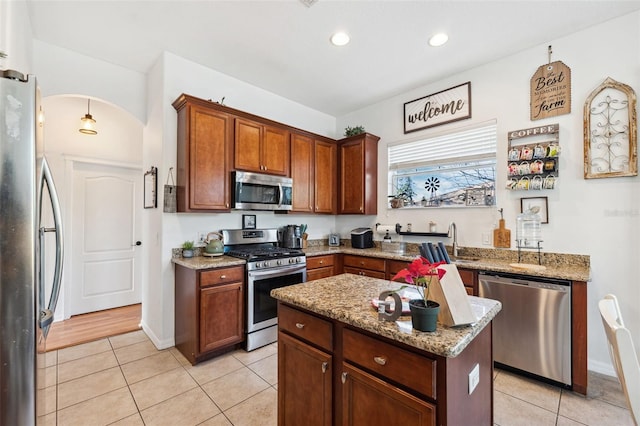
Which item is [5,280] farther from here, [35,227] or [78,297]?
[78,297]

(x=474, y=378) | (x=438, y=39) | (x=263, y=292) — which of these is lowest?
(x=263, y=292)

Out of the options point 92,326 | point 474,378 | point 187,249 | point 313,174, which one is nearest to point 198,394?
point 187,249

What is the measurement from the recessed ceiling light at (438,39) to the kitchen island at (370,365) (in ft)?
7.94

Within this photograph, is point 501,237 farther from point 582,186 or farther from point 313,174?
point 313,174

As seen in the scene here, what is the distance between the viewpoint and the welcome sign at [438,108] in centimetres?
334

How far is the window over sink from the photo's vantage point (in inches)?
125

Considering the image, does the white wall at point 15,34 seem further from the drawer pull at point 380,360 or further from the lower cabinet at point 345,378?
the drawer pull at point 380,360

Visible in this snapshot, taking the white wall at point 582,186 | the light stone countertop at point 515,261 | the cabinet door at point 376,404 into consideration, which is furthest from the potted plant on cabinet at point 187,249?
the white wall at point 582,186

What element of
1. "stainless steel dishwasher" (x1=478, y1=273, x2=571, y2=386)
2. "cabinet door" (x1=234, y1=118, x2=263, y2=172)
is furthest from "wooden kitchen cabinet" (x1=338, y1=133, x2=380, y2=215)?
"stainless steel dishwasher" (x1=478, y1=273, x2=571, y2=386)

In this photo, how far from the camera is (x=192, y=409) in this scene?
2.03 metres

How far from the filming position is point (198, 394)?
7.23ft

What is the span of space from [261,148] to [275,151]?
22cm

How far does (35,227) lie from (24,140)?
0.34m

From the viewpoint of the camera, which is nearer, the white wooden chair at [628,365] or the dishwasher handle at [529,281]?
the white wooden chair at [628,365]
